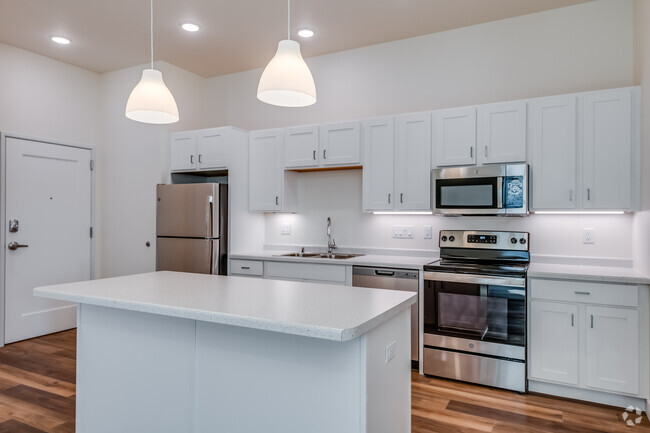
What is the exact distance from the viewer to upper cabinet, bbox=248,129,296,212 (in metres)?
4.35

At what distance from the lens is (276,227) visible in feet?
15.8

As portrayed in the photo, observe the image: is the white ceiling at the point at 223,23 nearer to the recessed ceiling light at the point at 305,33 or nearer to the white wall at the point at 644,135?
the recessed ceiling light at the point at 305,33

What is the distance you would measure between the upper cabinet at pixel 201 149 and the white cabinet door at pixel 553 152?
2.78m

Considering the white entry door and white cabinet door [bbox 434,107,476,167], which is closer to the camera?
white cabinet door [bbox 434,107,476,167]

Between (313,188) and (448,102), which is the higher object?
(448,102)

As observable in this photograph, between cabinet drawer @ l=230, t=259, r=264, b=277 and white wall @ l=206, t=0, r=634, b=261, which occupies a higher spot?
white wall @ l=206, t=0, r=634, b=261

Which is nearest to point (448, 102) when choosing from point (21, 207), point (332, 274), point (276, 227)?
point (332, 274)

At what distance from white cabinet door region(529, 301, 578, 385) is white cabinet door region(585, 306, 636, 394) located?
86 millimetres

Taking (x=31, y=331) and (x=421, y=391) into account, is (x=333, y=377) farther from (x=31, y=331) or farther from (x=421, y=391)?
(x=31, y=331)

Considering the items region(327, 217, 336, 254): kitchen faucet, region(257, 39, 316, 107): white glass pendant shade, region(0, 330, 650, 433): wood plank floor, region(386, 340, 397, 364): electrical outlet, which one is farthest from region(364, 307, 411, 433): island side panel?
region(327, 217, 336, 254): kitchen faucet

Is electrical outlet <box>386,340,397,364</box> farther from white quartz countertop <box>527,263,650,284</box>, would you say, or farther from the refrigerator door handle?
the refrigerator door handle

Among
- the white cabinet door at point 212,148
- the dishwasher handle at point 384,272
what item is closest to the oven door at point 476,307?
the dishwasher handle at point 384,272

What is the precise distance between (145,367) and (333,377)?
104cm

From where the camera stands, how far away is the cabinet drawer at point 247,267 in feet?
13.7
